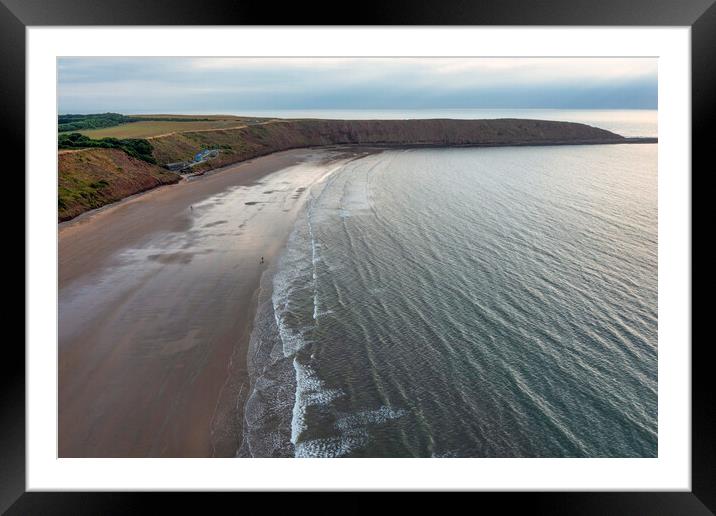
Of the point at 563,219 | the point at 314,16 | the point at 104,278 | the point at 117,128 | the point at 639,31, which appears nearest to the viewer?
the point at 314,16

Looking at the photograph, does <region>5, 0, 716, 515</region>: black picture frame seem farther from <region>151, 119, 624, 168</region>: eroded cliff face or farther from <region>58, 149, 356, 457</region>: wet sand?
<region>151, 119, 624, 168</region>: eroded cliff face

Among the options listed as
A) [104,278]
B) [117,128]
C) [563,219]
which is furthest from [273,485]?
[117,128]

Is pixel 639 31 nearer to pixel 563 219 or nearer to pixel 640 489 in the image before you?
pixel 640 489

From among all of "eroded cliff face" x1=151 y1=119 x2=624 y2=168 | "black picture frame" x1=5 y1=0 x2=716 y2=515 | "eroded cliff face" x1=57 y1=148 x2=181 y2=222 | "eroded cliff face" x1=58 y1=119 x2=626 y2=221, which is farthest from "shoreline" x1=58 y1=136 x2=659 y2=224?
"black picture frame" x1=5 y1=0 x2=716 y2=515

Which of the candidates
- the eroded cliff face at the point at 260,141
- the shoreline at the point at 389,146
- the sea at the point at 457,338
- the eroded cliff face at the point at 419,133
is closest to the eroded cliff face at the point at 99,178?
the eroded cliff face at the point at 260,141

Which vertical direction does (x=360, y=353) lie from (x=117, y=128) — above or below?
below
